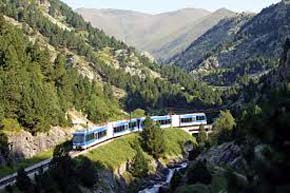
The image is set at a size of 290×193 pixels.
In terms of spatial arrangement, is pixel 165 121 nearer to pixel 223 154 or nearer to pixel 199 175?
pixel 223 154

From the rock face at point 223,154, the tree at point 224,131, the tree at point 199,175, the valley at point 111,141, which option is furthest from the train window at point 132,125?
the tree at point 199,175

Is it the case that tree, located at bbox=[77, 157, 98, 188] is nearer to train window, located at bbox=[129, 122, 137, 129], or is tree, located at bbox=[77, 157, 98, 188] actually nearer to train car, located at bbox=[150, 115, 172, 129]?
train window, located at bbox=[129, 122, 137, 129]

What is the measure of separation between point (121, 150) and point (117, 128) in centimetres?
988

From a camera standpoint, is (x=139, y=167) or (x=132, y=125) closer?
(x=139, y=167)

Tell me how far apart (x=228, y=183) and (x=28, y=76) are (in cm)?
8300

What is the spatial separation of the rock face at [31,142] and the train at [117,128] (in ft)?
17.2

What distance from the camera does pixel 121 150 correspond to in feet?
304

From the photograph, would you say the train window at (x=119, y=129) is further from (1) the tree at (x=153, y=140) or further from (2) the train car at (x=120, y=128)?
(1) the tree at (x=153, y=140)

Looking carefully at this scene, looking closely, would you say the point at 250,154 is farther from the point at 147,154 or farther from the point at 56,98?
the point at 56,98

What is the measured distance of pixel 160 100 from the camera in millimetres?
188750

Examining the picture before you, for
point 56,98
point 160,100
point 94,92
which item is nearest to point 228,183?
point 56,98

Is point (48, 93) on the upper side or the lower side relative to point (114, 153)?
upper

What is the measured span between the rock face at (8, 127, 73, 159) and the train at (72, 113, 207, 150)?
5254 millimetres

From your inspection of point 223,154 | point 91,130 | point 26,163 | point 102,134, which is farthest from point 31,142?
point 223,154
